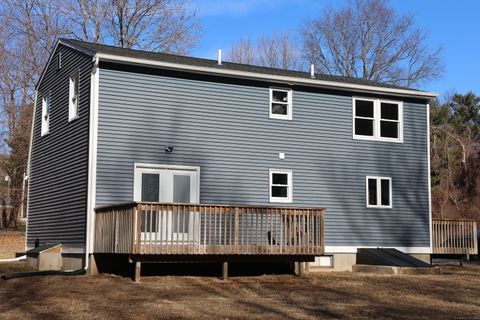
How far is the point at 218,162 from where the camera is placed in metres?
18.8

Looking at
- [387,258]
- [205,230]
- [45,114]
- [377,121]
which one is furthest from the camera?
[45,114]

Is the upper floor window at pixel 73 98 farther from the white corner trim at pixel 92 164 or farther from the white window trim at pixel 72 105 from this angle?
the white corner trim at pixel 92 164

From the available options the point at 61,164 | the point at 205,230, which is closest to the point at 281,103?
the point at 205,230

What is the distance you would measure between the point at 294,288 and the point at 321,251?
2.18 m

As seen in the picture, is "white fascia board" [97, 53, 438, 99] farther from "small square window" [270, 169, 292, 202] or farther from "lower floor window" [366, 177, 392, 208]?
"lower floor window" [366, 177, 392, 208]

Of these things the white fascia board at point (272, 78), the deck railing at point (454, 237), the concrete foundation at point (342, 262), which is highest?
the white fascia board at point (272, 78)

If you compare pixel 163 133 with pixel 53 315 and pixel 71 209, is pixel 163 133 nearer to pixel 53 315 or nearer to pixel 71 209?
pixel 71 209

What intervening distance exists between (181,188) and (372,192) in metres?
6.23

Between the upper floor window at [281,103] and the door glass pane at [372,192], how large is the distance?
3.37 m

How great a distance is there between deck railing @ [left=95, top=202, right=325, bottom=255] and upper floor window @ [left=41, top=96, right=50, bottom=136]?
5.63 m

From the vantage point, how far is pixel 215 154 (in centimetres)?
1880

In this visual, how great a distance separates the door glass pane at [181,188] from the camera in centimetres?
1819

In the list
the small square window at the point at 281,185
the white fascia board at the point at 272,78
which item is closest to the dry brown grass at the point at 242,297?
the small square window at the point at 281,185

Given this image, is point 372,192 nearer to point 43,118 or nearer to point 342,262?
point 342,262
